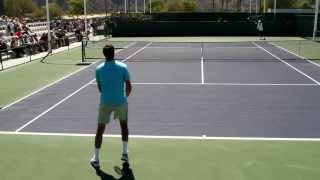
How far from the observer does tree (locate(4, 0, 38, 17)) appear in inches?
3765

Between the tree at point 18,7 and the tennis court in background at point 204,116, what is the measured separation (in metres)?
78.9

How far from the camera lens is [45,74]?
824 inches

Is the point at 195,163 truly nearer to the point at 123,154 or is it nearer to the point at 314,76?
the point at 123,154

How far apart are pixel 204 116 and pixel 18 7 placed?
9398cm

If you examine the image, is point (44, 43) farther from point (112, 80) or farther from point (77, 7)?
point (77, 7)

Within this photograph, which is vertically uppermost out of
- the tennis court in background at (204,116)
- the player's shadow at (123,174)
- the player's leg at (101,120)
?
the player's leg at (101,120)

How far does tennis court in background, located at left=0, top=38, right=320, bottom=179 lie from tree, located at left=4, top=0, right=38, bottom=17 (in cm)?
7887

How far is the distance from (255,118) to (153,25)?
38821 mm

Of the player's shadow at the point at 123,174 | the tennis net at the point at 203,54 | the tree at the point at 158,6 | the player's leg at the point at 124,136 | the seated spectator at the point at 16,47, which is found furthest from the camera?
the tree at the point at 158,6

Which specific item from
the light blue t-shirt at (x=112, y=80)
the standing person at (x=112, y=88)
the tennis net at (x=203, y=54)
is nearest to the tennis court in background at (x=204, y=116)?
the standing person at (x=112, y=88)

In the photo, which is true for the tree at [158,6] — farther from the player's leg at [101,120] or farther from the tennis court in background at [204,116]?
the player's leg at [101,120]

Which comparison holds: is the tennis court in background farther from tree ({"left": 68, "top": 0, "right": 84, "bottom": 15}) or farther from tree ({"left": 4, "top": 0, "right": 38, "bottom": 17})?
tree ({"left": 68, "top": 0, "right": 84, "bottom": 15})

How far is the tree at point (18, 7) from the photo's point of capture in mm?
95625

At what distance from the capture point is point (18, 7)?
3949 inches
